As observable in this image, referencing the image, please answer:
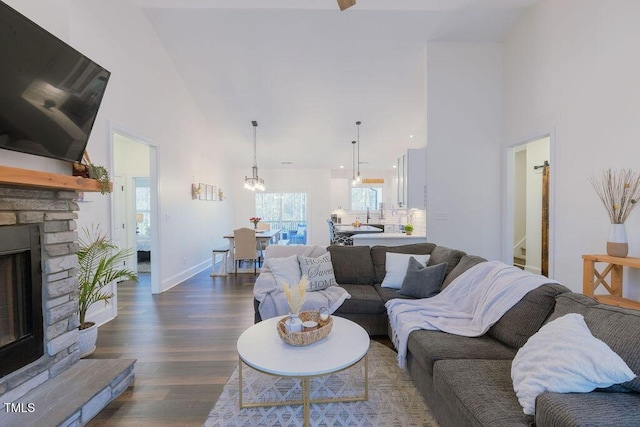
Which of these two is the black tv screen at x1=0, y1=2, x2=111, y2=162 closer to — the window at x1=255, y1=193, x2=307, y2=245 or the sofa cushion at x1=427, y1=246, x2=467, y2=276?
the sofa cushion at x1=427, y1=246, x2=467, y2=276

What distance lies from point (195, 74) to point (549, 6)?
511 cm

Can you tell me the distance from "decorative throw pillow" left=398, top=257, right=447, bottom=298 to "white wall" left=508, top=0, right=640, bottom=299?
1.73 metres

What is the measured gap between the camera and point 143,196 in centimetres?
637

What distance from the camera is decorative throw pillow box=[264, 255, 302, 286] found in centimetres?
296

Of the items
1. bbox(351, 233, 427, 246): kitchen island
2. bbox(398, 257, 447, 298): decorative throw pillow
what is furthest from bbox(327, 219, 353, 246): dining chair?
bbox(398, 257, 447, 298): decorative throw pillow

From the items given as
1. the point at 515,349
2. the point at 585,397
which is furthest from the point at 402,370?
the point at 585,397

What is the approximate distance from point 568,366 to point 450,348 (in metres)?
0.68

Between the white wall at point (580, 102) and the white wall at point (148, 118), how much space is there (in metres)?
4.79

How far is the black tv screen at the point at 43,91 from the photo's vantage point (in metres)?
1.63

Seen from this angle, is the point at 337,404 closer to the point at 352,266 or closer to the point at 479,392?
the point at 479,392

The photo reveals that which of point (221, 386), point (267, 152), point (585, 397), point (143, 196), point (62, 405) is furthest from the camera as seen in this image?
point (267, 152)

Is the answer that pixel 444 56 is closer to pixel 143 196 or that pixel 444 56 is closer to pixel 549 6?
pixel 549 6

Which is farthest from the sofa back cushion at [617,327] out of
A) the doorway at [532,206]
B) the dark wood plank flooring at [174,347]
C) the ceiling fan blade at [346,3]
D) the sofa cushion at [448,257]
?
the doorway at [532,206]

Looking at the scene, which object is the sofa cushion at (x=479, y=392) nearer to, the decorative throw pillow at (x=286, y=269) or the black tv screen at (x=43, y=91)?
the decorative throw pillow at (x=286, y=269)
